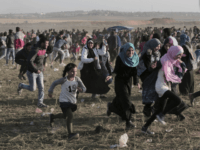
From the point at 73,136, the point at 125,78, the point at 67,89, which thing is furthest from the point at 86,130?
the point at 125,78

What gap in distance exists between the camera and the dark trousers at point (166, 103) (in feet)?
14.5

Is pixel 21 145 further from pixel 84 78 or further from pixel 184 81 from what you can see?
pixel 184 81

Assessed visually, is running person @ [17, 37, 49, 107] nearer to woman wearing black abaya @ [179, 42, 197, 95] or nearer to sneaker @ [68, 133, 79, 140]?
sneaker @ [68, 133, 79, 140]

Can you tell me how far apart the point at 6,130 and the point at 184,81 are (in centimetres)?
487

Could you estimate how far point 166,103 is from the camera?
15.4 feet

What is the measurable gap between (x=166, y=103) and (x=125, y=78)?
0.92m

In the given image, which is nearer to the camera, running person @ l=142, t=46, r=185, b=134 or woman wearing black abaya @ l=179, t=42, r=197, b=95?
running person @ l=142, t=46, r=185, b=134

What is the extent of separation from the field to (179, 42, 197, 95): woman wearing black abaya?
301 mm

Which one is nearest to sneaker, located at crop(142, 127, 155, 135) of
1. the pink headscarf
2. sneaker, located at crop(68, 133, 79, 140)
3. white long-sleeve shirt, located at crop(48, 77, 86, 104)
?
the pink headscarf

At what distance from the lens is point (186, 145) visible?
411 centimetres

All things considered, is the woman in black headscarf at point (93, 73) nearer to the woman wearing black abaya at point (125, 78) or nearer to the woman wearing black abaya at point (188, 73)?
the woman wearing black abaya at point (125, 78)

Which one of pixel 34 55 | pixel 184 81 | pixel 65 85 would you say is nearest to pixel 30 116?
pixel 34 55

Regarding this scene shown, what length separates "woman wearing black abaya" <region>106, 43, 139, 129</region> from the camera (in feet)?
15.8

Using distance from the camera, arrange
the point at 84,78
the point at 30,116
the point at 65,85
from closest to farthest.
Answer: the point at 65,85
the point at 30,116
the point at 84,78
